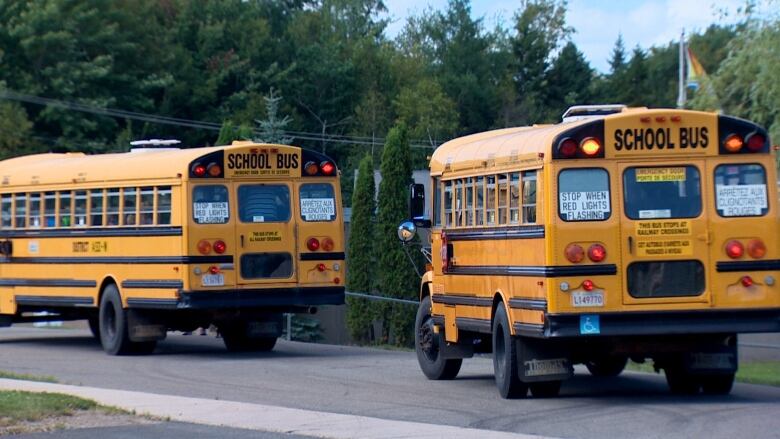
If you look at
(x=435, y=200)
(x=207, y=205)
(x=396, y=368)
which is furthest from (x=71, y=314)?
(x=435, y=200)

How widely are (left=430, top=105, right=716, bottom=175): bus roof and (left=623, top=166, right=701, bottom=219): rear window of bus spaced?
1.95ft

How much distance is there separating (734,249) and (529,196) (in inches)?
81.4

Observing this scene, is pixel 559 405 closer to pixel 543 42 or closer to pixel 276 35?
pixel 276 35

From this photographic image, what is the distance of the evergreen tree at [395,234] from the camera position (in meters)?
29.8

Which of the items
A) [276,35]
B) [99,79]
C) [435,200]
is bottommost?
[435,200]

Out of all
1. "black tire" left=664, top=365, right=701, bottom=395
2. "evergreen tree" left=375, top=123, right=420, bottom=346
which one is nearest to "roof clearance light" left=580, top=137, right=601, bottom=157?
"black tire" left=664, top=365, right=701, bottom=395

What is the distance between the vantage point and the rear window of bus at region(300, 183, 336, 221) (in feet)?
65.8

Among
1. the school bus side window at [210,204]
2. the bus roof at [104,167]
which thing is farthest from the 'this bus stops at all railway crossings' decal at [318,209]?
the school bus side window at [210,204]

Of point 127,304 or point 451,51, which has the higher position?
point 451,51

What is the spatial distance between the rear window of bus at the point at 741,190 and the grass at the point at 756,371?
3419 mm

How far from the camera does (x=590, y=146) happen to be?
13.1m

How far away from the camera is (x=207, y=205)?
19281 mm

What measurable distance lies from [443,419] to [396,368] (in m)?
5.62

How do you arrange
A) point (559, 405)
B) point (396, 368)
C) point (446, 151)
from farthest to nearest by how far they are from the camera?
point (396, 368) → point (446, 151) → point (559, 405)
